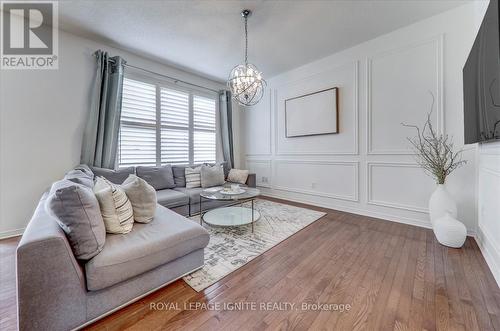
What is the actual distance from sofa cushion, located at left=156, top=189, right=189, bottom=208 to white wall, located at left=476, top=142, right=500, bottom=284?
341cm

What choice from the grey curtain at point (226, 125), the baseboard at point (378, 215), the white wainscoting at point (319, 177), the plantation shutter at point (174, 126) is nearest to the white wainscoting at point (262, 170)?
the white wainscoting at point (319, 177)

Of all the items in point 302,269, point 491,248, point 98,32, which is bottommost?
point 302,269

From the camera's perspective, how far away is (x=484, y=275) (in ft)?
5.44

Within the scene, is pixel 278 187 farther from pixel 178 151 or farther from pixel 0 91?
pixel 0 91

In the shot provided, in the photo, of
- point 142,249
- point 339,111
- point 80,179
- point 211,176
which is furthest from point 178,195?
point 339,111

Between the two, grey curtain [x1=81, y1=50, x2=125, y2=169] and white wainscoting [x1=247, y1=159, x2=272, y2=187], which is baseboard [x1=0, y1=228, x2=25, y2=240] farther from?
white wainscoting [x1=247, y1=159, x2=272, y2=187]

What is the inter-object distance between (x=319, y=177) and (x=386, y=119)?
4.78 feet

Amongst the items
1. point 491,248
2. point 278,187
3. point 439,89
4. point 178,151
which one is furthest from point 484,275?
point 178,151

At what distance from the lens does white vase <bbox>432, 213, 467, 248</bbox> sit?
2.05m

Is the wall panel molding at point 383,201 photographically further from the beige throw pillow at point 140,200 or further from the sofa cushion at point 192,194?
the beige throw pillow at point 140,200

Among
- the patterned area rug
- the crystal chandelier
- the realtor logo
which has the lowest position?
the patterned area rug

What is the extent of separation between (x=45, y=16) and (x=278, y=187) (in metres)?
4.56

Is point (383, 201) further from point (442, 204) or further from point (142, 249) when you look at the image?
point (142, 249)

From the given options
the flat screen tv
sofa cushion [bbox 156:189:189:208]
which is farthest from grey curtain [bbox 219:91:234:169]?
the flat screen tv
